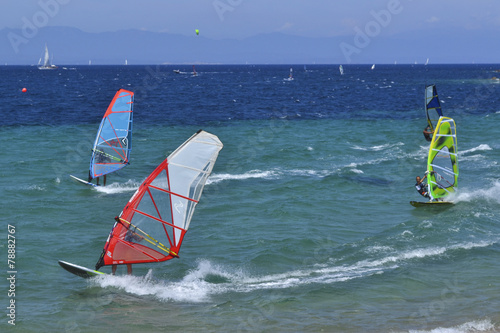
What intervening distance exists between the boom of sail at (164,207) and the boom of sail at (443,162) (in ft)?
37.3

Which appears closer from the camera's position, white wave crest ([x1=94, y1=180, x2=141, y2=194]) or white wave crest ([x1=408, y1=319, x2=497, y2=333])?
white wave crest ([x1=408, y1=319, x2=497, y2=333])

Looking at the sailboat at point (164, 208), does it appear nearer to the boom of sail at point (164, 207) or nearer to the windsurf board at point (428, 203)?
the boom of sail at point (164, 207)

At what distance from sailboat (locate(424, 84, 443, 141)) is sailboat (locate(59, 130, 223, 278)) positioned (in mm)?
18620

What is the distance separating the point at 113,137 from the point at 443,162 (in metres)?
15.1

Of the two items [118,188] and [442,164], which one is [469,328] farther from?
[118,188]

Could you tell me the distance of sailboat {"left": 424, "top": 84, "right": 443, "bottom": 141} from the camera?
2989cm

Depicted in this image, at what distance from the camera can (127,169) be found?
31219 millimetres

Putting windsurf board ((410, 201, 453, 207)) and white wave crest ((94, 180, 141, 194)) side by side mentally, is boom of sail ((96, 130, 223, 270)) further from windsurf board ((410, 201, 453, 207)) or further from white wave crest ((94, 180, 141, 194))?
windsurf board ((410, 201, 453, 207))

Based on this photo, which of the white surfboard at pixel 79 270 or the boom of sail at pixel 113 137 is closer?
the white surfboard at pixel 79 270

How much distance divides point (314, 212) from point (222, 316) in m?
10.3

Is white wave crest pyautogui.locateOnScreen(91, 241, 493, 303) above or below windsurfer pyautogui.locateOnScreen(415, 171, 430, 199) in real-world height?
below

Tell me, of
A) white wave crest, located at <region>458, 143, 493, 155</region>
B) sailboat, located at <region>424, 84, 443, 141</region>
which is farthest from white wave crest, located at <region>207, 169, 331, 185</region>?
white wave crest, located at <region>458, 143, 493, 155</region>

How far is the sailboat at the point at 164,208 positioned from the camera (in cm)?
1423

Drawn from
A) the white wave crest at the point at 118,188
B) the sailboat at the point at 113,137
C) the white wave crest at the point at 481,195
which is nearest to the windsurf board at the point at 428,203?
the white wave crest at the point at 481,195
